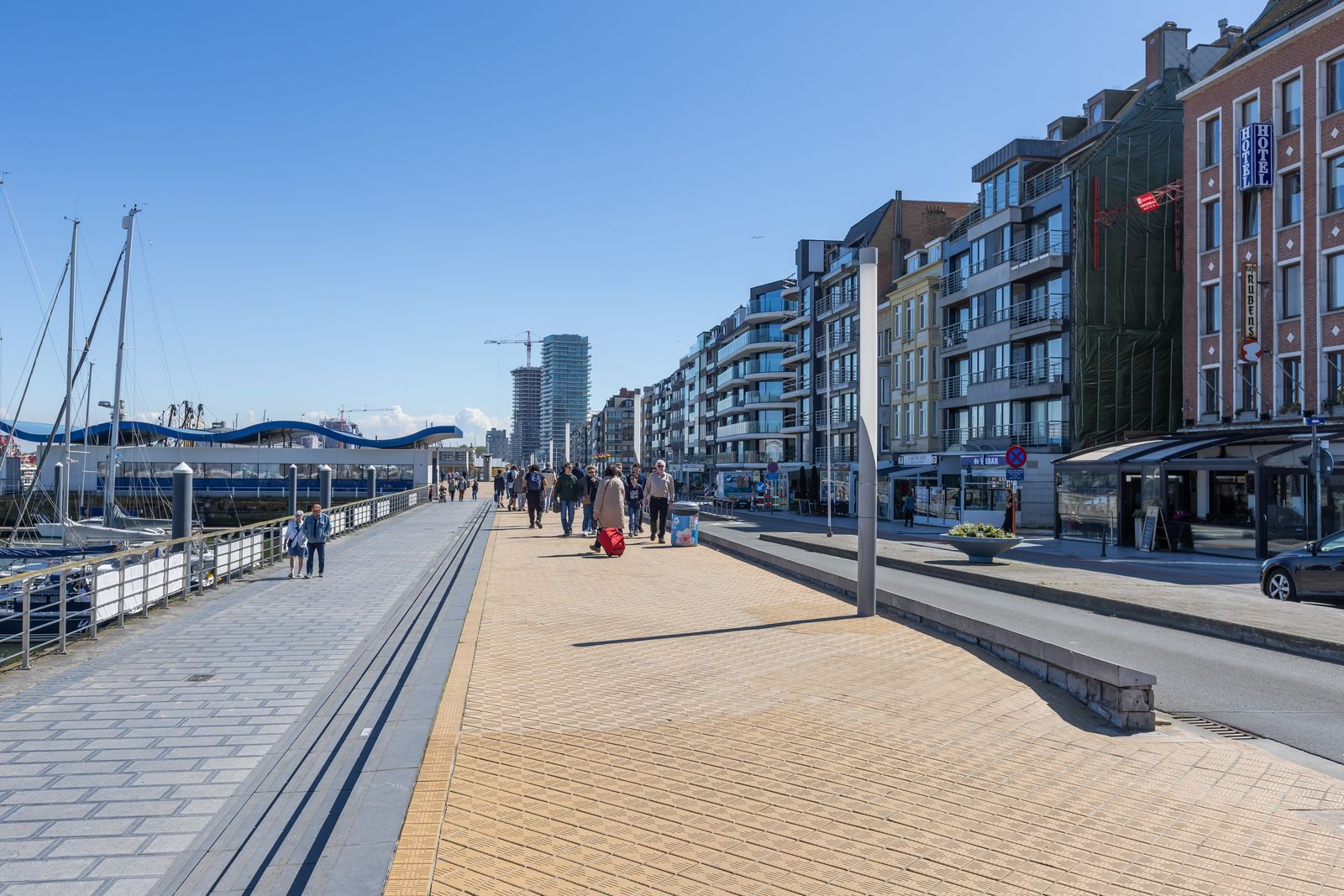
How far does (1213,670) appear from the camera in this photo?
32.4ft

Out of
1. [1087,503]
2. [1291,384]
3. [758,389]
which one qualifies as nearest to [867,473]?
[1291,384]

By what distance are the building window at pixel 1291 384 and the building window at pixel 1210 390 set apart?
302 centimetres

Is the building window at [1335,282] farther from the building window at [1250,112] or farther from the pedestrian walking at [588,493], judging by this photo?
the pedestrian walking at [588,493]

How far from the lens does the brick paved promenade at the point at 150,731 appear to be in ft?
16.0

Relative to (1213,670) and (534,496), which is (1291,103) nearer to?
(534,496)

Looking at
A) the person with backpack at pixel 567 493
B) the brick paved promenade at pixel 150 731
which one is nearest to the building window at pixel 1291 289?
the person with backpack at pixel 567 493

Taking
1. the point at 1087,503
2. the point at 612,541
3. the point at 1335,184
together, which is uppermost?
the point at 1335,184

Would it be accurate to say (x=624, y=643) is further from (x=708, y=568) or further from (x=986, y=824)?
(x=708, y=568)

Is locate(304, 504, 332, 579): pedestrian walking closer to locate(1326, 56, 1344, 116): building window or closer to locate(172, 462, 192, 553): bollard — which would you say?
locate(172, 462, 192, 553): bollard

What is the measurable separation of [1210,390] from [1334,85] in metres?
9.28

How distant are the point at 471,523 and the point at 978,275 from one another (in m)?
25.8

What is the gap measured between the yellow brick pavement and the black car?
894cm

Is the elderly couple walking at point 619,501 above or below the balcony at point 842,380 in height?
below

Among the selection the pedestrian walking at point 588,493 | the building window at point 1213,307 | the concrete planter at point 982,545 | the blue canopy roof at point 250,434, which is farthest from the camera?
the blue canopy roof at point 250,434
